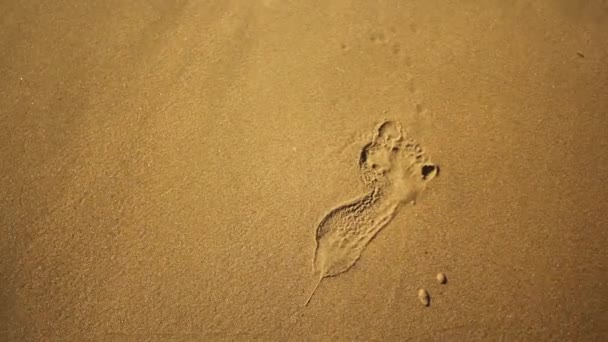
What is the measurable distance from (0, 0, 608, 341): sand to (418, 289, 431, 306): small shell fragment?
0.01 m

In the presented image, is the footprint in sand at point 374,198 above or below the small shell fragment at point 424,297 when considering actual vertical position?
above

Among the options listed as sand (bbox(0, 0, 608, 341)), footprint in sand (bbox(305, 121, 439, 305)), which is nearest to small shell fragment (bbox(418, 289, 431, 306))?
sand (bbox(0, 0, 608, 341))

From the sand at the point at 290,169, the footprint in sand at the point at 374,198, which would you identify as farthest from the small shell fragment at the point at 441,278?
the footprint in sand at the point at 374,198

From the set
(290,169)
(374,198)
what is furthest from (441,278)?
(290,169)

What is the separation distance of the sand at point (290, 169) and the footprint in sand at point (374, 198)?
0.6 inches

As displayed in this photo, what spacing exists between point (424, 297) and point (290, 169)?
66 centimetres

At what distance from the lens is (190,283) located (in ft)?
4.75

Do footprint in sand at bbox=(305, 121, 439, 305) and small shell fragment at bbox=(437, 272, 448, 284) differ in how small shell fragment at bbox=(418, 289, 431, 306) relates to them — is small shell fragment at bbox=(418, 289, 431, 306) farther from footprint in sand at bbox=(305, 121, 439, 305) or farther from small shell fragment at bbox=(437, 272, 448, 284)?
footprint in sand at bbox=(305, 121, 439, 305)

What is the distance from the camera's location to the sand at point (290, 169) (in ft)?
4.74

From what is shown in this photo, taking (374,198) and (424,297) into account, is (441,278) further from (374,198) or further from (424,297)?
(374,198)

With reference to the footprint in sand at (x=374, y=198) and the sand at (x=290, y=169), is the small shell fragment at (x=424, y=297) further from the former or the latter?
the footprint in sand at (x=374, y=198)

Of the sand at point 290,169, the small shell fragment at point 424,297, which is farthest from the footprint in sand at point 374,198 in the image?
the small shell fragment at point 424,297

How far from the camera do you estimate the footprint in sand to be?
1490mm

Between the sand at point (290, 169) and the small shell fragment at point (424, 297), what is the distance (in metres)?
0.01
